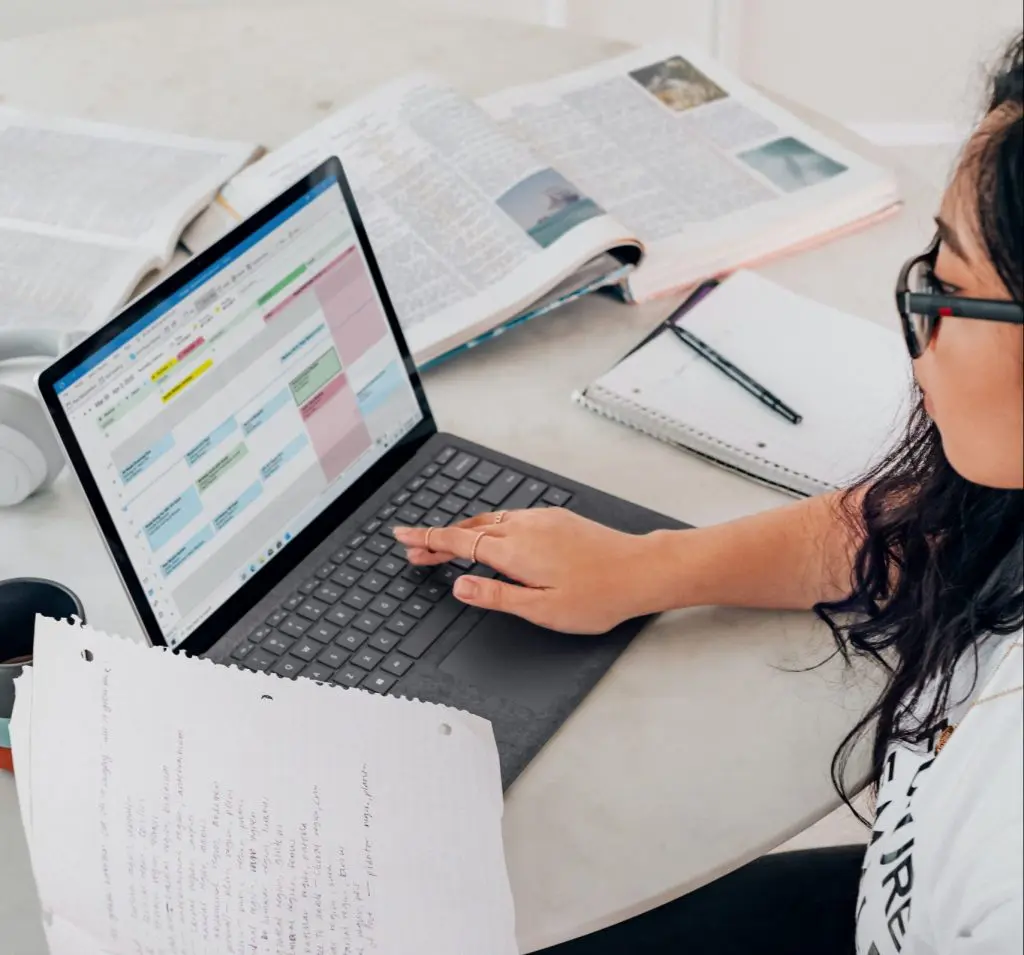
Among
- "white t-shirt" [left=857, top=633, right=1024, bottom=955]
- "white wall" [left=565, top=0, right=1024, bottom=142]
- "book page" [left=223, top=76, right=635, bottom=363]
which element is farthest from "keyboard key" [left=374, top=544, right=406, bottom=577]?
"white wall" [left=565, top=0, right=1024, bottom=142]

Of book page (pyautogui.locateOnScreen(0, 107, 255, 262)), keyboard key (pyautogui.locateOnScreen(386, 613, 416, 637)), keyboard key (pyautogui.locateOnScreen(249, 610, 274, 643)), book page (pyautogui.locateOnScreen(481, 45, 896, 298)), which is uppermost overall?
book page (pyautogui.locateOnScreen(0, 107, 255, 262))

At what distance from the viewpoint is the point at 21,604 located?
832 millimetres

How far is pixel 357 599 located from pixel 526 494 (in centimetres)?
16

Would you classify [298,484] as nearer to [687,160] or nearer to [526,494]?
[526,494]

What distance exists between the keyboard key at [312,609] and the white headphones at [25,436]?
0.72 ft

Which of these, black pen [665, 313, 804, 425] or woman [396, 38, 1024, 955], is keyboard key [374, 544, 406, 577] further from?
black pen [665, 313, 804, 425]

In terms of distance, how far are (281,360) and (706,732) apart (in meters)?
0.37

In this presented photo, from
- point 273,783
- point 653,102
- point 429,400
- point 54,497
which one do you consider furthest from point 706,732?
point 653,102

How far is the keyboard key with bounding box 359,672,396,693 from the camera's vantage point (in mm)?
875

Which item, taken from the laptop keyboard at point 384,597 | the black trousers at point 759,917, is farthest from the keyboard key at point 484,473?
the black trousers at point 759,917

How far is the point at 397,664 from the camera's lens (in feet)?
2.92

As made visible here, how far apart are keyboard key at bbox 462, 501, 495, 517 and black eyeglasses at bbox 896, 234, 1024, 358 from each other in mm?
353

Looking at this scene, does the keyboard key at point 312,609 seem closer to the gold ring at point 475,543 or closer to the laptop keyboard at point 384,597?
the laptop keyboard at point 384,597

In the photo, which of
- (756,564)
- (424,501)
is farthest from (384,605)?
(756,564)
